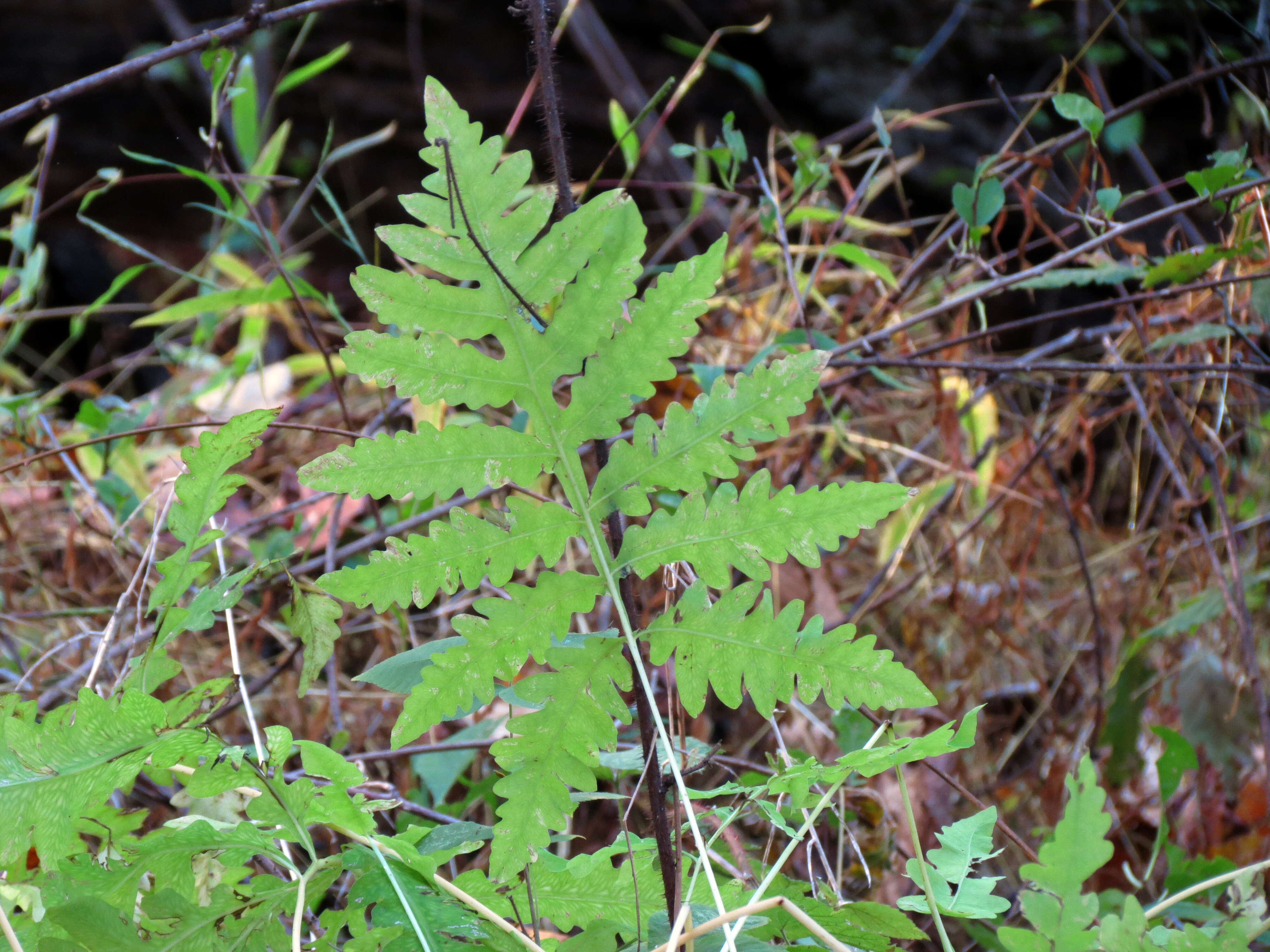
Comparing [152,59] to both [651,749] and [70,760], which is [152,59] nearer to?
[70,760]

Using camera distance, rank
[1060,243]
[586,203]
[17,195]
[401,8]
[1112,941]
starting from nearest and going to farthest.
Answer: [1112,941], [586,203], [1060,243], [17,195], [401,8]

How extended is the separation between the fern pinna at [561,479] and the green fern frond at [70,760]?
0.39 ft

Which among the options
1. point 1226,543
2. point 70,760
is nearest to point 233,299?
point 70,760

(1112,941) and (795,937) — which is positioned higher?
(1112,941)

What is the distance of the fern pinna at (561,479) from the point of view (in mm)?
492

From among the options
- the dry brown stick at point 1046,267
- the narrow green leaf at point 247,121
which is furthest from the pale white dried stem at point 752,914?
the narrow green leaf at point 247,121

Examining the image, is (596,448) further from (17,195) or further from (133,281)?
(133,281)

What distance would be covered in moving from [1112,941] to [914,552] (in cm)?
113

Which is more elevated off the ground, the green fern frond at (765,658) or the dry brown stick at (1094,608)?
the green fern frond at (765,658)

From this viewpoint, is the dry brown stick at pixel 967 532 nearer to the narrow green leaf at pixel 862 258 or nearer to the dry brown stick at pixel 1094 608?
the dry brown stick at pixel 1094 608

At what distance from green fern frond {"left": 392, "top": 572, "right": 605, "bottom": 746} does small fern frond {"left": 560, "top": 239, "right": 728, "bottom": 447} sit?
0.29 feet

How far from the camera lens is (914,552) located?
150 cm

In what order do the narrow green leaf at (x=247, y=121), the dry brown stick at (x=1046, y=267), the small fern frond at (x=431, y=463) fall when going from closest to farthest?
1. the small fern frond at (x=431, y=463)
2. the dry brown stick at (x=1046, y=267)
3. the narrow green leaf at (x=247, y=121)

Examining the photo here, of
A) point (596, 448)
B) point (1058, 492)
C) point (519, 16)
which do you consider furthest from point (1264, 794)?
point (519, 16)
